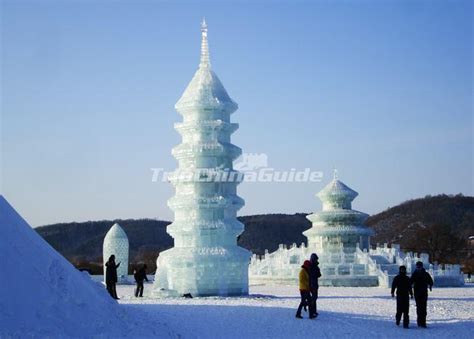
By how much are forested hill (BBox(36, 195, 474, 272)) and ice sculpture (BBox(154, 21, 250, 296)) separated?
261 feet

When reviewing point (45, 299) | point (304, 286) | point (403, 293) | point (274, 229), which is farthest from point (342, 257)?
point (274, 229)

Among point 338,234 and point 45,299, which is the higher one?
point 338,234

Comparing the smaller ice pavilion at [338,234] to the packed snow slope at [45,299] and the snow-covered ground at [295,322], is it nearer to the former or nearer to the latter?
the snow-covered ground at [295,322]

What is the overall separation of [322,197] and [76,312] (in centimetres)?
3925

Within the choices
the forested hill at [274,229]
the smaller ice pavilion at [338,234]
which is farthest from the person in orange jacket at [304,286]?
the forested hill at [274,229]

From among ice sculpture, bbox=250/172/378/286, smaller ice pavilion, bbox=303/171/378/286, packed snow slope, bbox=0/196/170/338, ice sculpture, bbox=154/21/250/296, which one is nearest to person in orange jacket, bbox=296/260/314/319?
packed snow slope, bbox=0/196/170/338

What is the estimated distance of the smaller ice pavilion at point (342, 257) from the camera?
42.8 meters

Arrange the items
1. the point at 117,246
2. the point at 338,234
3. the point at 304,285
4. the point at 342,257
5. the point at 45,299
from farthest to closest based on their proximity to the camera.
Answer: the point at 338,234 → the point at 117,246 → the point at 342,257 → the point at 304,285 → the point at 45,299

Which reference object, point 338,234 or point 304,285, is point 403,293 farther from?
point 338,234

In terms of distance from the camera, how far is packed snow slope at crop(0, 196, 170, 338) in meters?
13.2

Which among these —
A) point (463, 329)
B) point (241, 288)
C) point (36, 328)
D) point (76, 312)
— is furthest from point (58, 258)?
point (241, 288)

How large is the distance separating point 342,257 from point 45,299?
32879 mm

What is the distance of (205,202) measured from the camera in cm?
3033

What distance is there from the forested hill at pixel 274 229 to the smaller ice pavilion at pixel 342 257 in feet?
194
